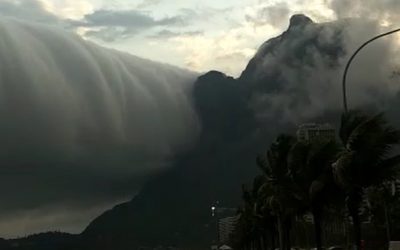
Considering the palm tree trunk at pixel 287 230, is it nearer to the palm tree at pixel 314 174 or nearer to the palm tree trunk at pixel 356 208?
the palm tree at pixel 314 174

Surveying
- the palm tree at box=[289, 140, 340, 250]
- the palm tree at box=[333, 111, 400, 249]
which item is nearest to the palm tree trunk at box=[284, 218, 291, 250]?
the palm tree at box=[289, 140, 340, 250]

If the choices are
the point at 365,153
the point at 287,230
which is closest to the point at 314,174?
the point at 365,153

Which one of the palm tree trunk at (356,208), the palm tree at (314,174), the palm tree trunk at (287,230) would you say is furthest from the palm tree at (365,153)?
the palm tree trunk at (287,230)

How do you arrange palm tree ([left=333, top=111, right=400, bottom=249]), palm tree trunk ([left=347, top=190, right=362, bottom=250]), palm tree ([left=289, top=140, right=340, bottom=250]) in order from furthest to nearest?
palm tree ([left=289, top=140, right=340, bottom=250]) → palm tree trunk ([left=347, top=190, right=362, bottom=250]) → palm tree ([left=333, top=111, right=400, bottom=249])

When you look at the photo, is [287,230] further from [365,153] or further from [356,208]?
[365,153]

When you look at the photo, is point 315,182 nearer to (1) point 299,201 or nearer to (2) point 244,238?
(1) point 299,201

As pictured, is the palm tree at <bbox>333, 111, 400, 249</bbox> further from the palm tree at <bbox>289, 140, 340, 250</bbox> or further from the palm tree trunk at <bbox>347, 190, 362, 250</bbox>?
the palm tree at <bbox>289, 140, 340, 250</bbox>

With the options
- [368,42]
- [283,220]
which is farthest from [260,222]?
[368,42]
